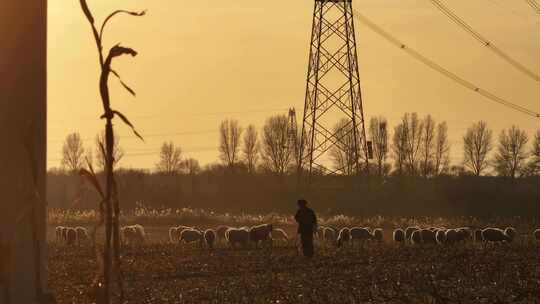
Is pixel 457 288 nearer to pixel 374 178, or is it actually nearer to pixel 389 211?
pixel 389 211

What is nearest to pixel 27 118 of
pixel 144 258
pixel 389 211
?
pixel 144 258

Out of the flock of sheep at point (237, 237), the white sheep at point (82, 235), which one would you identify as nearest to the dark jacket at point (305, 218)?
the flock of sheep at point (237, 237)

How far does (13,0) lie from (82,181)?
0.35 meters

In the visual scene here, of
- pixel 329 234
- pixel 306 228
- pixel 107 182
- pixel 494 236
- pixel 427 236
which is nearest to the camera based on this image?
pixel 107 182

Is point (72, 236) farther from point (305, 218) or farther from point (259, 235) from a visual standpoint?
point (305, 218)

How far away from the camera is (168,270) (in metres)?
21.0

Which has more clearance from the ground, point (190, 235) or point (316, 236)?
point (190, 235)

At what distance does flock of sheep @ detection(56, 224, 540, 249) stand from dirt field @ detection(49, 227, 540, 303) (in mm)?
4942

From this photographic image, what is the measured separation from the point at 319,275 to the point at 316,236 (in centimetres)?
2110

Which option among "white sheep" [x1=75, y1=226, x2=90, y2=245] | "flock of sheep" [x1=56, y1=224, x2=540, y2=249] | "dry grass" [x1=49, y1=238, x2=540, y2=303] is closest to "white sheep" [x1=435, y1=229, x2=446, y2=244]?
"flock of sheep" [x1=56, y1=224, x2=540, y2=249]

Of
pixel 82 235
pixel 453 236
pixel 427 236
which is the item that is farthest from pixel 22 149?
pixel 82 235

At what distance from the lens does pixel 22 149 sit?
6.55 ft

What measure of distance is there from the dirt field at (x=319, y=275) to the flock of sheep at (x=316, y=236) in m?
4.94

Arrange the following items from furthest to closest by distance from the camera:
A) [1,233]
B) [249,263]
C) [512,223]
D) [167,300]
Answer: [512,223] → [249,263] → [167,300] → [1,233]
